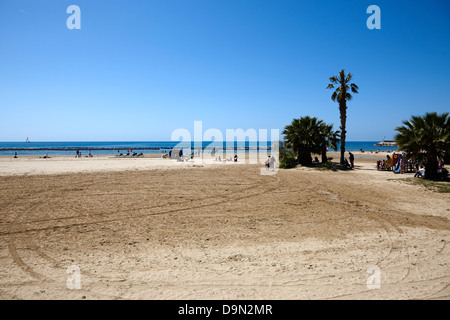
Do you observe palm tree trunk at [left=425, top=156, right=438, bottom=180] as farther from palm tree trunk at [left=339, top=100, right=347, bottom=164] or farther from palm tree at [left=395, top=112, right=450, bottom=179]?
palm tree trunk at [left=339, top=100, right=347, bottom=164]

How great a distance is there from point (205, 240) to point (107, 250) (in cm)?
236

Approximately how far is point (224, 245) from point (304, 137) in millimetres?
19785

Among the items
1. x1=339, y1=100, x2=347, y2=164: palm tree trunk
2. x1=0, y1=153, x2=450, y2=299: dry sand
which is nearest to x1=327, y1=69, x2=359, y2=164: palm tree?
x1=339, y1=100, x2=347, y2=164: palm tree trunk

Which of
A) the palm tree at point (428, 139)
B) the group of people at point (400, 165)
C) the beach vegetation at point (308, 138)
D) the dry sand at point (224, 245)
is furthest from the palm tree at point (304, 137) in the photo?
the dry sand at point (224, 245)

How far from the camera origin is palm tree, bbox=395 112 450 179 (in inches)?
568

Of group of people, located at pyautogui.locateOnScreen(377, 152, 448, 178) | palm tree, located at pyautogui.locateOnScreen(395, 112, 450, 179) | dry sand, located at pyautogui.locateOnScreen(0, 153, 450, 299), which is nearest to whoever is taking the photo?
dry sand, located at pyautogui.locateOnScreen(0, 153, 450, 299)

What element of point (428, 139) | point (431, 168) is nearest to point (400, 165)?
point (431, 168)

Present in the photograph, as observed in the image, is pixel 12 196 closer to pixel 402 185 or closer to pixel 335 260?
pixel 335 260

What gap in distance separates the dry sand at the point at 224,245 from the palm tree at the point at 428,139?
16.6ft

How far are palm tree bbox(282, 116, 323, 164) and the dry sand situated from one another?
12280 millimetres

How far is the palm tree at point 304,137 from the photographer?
23.4m

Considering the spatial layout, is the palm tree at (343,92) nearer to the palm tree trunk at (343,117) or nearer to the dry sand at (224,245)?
the palm tree trunk at (343,117)

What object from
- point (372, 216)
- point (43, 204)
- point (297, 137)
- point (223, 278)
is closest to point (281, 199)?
point (372, 216)

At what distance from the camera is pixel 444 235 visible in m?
6.45
